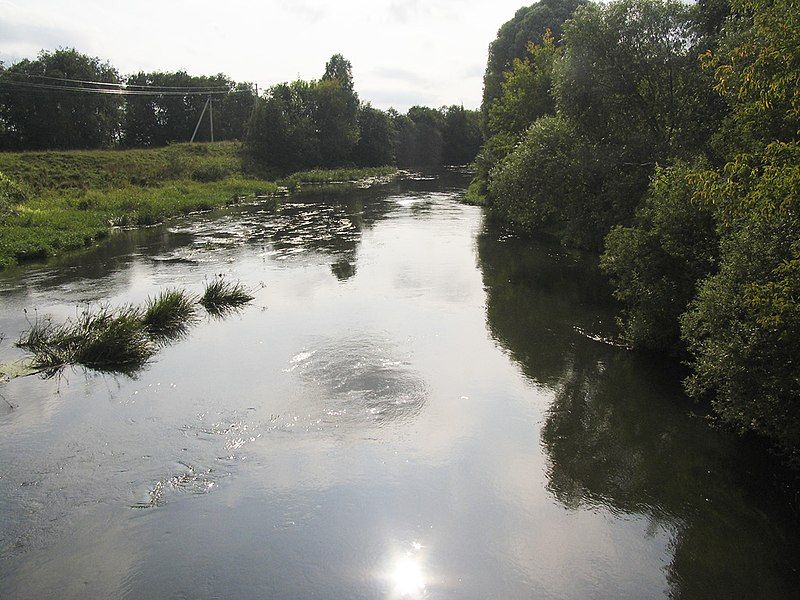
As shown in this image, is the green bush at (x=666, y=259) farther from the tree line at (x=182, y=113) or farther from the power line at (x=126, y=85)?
the power line at (x=126, y=85)

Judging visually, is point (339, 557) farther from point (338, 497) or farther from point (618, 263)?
point (618, 263)

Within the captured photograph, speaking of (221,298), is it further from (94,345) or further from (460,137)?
(460,137)

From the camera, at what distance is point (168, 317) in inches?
606

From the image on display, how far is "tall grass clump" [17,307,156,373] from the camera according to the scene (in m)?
12.7

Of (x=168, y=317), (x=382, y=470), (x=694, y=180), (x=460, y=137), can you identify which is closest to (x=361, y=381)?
(x=382, y=470)

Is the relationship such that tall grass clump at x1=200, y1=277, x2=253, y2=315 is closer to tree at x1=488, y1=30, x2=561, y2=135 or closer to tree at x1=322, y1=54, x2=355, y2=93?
tree at x1=488, y1=30, x2=561, y2=135

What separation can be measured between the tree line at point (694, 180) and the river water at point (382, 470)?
1.41 m

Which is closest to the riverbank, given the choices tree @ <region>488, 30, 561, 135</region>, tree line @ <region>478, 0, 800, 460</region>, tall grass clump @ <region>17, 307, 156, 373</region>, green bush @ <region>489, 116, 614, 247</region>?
tall grass clump @ <region>17, 307, 156, 373</region>

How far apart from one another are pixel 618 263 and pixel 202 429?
996 centimetres

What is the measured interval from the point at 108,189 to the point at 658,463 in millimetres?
40114

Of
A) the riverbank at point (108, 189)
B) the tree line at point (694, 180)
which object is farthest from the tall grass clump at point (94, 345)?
the tree line at point (694, 180)

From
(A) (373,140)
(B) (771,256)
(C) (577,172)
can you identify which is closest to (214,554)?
(B) (771,256)

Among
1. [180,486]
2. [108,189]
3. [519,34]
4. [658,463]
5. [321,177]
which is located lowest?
[180,486]

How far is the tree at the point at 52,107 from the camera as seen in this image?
57906 mm
